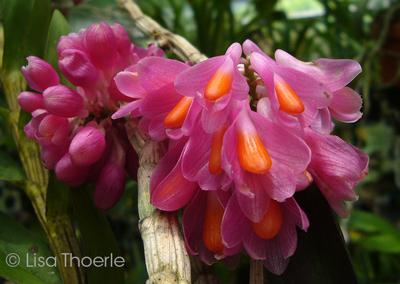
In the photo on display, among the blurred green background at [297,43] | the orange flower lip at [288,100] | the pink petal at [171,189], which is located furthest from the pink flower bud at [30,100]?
the blurred green background at [297,43]

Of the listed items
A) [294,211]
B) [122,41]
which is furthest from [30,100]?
[294,211]

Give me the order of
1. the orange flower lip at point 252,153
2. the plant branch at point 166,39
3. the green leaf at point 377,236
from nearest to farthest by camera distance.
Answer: the orange flower lip at point 252,153, the plant branch at point 166,39, the green leaf at point 377,236

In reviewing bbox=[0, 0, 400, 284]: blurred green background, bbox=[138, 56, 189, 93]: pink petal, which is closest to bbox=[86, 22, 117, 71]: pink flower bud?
bbox=[138, 56, 189, 93]: pink petal

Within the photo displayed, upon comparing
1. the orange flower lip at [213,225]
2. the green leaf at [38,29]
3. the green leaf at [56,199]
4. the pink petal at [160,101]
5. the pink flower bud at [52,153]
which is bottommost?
the green leaf at [56,199]

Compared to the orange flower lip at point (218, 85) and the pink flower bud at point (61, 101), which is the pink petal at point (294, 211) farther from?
the pink flower bud at point (61, 101)

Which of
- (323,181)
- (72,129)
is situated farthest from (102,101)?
(323,181)

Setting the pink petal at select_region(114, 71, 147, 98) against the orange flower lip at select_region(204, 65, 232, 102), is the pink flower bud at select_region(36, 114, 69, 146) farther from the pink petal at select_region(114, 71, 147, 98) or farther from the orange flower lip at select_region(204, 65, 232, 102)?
the orange flower lip at select_region(204, 65, 232, 102)

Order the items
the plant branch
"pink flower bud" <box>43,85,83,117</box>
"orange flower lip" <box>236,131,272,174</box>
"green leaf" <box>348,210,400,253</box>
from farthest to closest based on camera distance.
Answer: "green leaf" <box>348,210,400,253</box>, the plant branch, "pink flower bud" <box>43,85,83,117</box>, "orange flower lip" <box>236,131,272,174</box>
